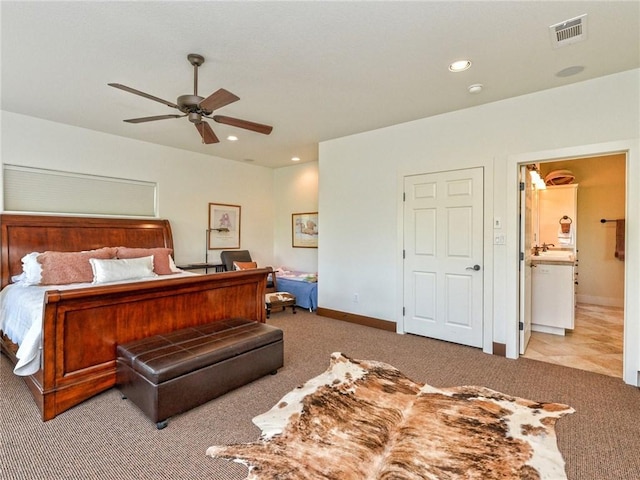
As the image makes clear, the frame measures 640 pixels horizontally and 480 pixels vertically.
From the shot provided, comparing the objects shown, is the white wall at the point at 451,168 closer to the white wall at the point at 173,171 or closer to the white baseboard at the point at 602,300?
the white wall at the point at 173,171

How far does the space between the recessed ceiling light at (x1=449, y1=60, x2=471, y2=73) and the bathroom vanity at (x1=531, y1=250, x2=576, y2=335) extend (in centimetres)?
280

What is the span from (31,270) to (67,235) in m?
0.74

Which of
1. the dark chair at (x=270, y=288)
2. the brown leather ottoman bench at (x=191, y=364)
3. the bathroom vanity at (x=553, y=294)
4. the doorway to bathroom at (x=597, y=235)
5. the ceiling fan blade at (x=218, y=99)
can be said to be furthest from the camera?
the doorway to bathroom at (x=597, y=235)

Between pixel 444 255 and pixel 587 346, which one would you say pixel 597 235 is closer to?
pixel 587 346

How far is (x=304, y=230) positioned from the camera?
6566 millimetres

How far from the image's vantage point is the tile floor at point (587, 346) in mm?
3289

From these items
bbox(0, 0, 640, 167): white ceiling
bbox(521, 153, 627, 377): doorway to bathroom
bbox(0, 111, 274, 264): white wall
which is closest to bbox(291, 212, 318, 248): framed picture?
bbox(0, 111, 274, 264): white wall

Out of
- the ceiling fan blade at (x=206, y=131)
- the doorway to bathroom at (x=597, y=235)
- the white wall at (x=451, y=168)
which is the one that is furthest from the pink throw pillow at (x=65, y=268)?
the doorway to bathroom at (x=597, y=235)

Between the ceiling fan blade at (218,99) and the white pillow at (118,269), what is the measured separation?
229 centimetres

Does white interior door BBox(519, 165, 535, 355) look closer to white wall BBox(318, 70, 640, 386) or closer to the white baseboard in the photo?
white wall BBox(318, 70, 640, 386)

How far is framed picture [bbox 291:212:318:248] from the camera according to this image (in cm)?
639

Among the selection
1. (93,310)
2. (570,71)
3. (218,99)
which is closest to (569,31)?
(570,71)

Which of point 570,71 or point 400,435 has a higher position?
point 570,71

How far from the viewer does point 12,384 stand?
2.78 metres
